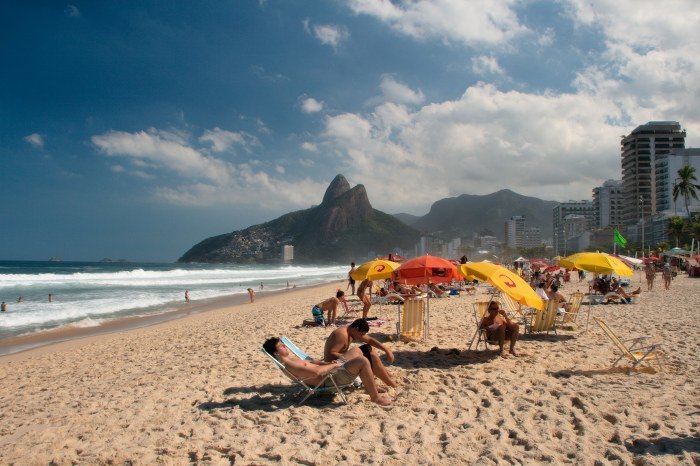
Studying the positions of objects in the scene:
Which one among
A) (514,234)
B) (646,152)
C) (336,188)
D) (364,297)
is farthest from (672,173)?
(336,188)

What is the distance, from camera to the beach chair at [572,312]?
838cm

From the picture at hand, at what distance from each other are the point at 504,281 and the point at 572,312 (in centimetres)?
445

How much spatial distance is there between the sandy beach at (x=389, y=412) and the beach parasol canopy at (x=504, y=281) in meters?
0.86

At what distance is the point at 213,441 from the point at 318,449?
0.92m

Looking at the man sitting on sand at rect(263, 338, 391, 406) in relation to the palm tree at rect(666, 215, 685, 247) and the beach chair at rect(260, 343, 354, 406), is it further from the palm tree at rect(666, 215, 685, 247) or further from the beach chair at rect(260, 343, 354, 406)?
the palm tree at rect(666, 215, 685, 247)

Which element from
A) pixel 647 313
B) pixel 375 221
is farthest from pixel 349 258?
pixel 647 313

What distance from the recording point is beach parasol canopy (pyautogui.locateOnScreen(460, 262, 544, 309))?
215 inches

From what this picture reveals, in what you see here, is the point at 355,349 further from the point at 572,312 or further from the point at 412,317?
the point at 572,312

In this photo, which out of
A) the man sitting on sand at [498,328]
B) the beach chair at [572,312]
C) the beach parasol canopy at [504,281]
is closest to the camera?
the beach parasol canopy at [504,281]

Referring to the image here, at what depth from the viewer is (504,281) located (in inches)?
219

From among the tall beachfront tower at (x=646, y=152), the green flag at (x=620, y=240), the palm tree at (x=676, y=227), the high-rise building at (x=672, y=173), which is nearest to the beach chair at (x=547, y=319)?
the green flag at (x=620, y=240)

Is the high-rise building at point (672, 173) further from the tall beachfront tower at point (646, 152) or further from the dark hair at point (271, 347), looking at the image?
the dark hair at point (271, 347)

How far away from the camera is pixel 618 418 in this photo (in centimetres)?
382

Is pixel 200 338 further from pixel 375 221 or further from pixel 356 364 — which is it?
pixel 375 221
